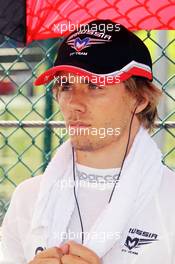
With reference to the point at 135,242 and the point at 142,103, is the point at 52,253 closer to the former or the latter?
the point at 135,242

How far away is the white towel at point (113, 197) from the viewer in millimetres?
1879

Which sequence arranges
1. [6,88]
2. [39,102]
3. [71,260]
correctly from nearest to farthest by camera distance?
[71,260] < [39,102] < [6,88]

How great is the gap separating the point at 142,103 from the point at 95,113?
0.16 meters

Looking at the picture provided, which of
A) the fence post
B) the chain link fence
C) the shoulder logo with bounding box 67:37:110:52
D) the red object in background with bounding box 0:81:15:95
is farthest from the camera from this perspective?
the red object in background with bounding box 0:81:15:95

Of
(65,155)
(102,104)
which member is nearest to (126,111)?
(102,104)

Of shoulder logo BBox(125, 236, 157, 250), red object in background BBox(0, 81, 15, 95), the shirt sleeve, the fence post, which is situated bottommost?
red object in background BBox(0, 81, 15, 95)

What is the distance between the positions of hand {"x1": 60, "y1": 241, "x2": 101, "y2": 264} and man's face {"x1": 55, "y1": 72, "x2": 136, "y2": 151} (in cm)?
25

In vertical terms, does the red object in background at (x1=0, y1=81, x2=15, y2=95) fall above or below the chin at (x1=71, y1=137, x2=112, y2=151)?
below

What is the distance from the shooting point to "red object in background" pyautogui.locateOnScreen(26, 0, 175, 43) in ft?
7.07

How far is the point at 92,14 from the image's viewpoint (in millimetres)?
2199

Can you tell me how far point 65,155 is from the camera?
2.04m

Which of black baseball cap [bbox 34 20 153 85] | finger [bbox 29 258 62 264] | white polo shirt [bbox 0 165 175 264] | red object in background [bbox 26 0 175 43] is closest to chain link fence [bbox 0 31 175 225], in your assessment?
red object in background [bbox 26 0 175 43]

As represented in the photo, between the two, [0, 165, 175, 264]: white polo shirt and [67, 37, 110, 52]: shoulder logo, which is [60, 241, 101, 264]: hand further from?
[67, 37, 110, 52]: shoulder logo
